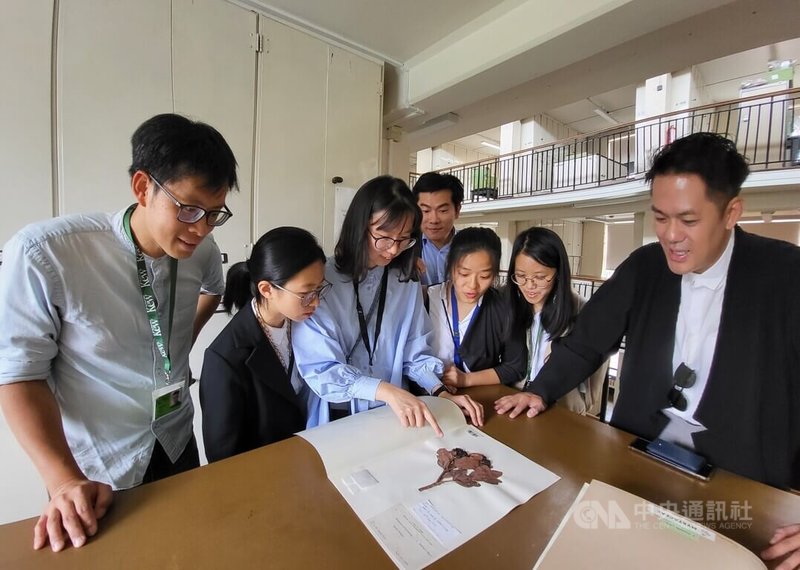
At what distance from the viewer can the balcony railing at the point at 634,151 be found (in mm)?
6000

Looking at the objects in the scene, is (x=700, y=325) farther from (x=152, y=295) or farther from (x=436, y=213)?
(x=152, y=295)

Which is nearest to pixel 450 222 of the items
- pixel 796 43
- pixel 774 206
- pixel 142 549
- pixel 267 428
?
pixel 267 428

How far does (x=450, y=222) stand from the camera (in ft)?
6.64

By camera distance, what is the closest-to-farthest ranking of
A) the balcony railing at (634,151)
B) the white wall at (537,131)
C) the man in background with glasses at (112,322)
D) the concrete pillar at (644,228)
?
1. the man in background with glasses at (112,322)
2. the balcony railing at (634,151)
3. the concrete pillar at (644,228)
4. the white wall at (537,131)

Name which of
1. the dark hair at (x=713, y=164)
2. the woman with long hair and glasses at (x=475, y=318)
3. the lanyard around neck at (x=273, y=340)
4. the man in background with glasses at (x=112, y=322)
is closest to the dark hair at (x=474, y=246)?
the woman with long hair and glasses at (x=475, y=318)

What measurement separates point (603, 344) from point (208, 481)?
115 centimetres

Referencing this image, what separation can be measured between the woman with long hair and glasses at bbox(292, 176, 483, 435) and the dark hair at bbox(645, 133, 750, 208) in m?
0.72

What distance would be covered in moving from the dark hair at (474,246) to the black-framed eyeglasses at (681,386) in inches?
25.9

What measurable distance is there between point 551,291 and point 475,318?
1.07 ft

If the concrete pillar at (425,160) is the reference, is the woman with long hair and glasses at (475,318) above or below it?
below

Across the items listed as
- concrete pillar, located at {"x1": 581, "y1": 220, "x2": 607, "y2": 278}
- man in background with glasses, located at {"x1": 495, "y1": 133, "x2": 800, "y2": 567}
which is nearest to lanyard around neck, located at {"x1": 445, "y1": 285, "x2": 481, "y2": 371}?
man in background with glasses, located at {"x1": 495, "y1": 133, "x2": 800, "y2": 567}

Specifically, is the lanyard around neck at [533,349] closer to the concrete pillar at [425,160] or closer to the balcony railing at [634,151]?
the balcony railing at [634,151]

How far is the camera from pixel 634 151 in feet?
28.8

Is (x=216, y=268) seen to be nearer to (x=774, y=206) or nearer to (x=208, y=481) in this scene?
(x=208, y=481)
